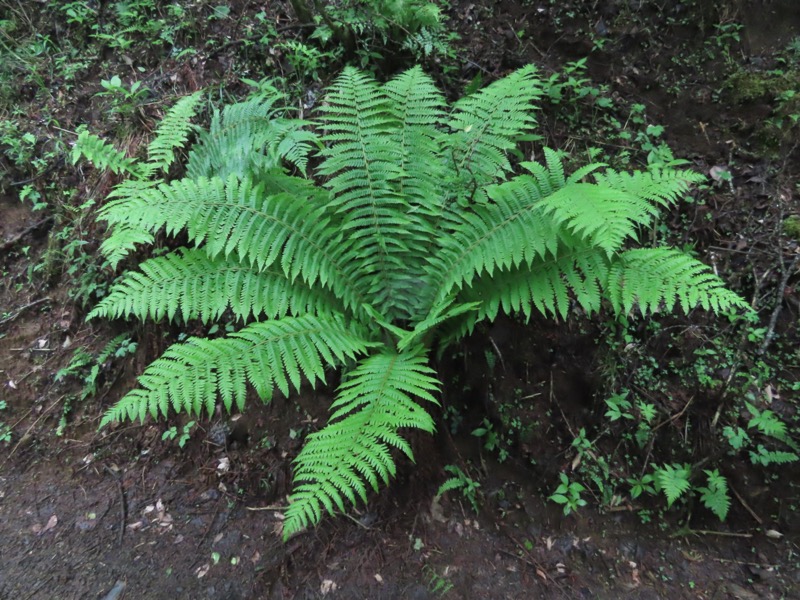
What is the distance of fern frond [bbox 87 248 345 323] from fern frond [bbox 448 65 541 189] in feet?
3.98

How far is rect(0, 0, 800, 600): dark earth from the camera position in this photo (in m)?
2.34

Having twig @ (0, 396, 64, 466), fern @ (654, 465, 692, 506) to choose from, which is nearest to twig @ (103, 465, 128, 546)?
twig @ (0, 396, 64, 466)

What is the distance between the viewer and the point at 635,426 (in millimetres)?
2582

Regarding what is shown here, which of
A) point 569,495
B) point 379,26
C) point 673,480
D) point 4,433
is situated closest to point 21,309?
point 4,433

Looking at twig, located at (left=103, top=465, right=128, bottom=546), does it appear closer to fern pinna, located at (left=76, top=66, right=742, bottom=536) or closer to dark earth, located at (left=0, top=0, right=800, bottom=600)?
dark earth, located at (left=0, top=0, right=800, bottom=600)

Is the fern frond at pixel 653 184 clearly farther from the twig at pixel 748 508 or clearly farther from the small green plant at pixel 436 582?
the small green plant at pixel 436 582

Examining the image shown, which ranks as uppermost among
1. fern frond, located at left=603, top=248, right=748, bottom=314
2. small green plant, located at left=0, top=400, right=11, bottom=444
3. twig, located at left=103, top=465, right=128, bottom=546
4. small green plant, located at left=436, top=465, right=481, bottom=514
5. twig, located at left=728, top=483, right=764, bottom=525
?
fern frond, located at left=603, top=248, right=748, bottom=314

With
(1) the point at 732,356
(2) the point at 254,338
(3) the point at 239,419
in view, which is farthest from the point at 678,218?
(3) the point at 239,419

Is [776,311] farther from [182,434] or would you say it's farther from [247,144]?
[182,434]

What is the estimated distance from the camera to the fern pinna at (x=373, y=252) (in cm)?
207

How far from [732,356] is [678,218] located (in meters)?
0.97

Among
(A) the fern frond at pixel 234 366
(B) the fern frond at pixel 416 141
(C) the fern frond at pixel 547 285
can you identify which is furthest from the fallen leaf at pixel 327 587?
(B) the fern frond at pixel 416 141

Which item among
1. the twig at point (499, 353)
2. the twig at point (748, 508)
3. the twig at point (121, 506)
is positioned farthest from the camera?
the twig at point (499, 353)

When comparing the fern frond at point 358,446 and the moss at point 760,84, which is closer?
the fern frond at point 358,446
